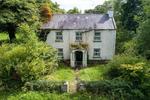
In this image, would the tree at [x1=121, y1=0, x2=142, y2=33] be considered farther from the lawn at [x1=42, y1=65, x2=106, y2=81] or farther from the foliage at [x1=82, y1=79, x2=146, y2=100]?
the foliage at [x1=82, y1=79, x2=146, y2=100]

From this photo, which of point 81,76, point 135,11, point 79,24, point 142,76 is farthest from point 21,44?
point 135,11

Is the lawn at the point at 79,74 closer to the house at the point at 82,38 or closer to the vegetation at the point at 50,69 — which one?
the vegetation at the point at 50,69

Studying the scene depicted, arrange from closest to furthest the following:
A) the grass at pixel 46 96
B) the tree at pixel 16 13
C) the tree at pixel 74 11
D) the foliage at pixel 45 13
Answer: the grass at pixel 46 96
the tree at pixel 16 13
the foliage at pixel 45 13
the tree at pixel 74 11

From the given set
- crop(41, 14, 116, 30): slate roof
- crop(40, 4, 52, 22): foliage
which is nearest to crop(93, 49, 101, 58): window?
crop(41, 14, 116, 30): slate roof

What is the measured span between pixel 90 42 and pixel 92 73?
6978mm

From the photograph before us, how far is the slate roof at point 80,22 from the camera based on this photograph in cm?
4466

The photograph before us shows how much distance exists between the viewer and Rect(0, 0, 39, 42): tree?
42219mm

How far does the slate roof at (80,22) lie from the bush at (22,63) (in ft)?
28.8

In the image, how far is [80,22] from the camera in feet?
149

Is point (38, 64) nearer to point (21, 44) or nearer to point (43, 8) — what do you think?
point (21, 44)

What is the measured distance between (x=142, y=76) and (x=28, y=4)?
68.4ft

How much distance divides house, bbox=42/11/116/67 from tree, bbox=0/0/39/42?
2.43 meters

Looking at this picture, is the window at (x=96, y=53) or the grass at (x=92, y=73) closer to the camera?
the grass at (x=92, y=73)

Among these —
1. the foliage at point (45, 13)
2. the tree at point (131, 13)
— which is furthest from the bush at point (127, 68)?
the tree at point (131, 13)
